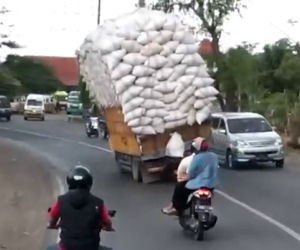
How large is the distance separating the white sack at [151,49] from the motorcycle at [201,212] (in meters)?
9.31

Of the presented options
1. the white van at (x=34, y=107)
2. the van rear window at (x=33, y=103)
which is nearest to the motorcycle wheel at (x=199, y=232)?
the white van at (x=34, y=107)

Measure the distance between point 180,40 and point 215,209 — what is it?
6552 mm

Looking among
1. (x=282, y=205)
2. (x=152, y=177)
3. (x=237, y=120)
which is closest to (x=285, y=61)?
(x=237, y=120)

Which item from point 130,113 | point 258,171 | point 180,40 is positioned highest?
point 180,40

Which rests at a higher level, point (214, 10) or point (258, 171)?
point (214, 10)

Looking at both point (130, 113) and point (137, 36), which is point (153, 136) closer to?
point (130, 113)

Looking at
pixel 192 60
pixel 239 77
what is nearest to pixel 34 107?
pixel 239 77

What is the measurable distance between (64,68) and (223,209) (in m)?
116

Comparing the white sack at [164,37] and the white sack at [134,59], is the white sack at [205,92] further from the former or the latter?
the white sack at [134,59]

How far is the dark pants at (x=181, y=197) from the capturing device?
14539mm

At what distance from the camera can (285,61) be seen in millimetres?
54031

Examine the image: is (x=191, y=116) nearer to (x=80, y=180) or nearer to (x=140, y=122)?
(x=140, y=122)

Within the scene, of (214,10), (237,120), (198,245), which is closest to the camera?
(198,245)

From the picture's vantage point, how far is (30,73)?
11312cm
